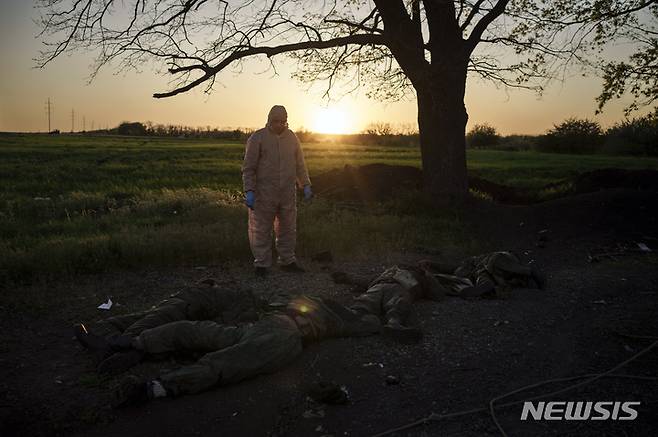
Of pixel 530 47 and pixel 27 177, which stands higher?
pixel 530 47

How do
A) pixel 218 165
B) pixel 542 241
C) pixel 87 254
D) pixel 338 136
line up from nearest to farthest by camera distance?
A: pixel 87 254
pixel 542 241
pixel 218 165
pixel 338 136

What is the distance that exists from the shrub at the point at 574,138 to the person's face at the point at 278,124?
48.5 meters

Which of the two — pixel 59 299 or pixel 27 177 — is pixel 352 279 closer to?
pixel 59 299

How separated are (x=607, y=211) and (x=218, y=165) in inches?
823

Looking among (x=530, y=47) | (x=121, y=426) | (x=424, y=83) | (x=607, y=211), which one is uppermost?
(x=530, y=47)

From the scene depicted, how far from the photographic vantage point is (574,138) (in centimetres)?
5172

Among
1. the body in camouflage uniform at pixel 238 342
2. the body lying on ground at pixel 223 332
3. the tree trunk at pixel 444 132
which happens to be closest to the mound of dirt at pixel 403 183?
the tree trunk at pixel 444 132

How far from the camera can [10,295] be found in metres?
7.17

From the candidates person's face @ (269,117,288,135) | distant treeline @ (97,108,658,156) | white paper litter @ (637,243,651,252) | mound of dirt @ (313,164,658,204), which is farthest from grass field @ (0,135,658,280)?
distant treeline @ (97,108,658,156)

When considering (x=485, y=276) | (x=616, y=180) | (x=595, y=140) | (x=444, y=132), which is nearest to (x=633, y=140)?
(x=595, y=140)

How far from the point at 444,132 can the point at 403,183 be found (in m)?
2.81

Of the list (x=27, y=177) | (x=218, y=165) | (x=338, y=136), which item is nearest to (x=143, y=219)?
(x=27, y=177)

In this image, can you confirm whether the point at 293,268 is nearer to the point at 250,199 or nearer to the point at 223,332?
the point at 250,199

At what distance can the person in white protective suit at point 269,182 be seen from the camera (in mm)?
8469
